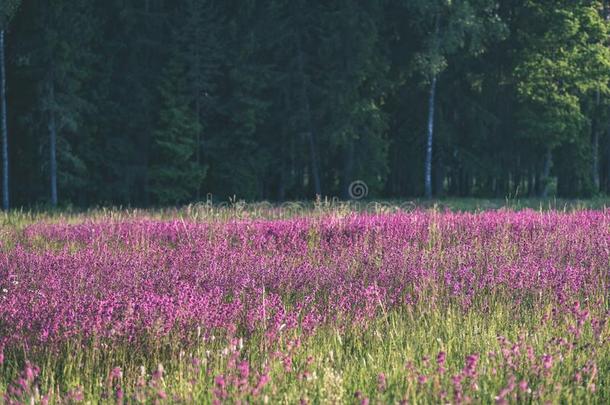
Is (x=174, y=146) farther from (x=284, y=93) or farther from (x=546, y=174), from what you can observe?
(x=546, y=174)

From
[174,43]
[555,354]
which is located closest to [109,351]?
[555,354]

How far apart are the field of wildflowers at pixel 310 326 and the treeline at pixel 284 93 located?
20177mm

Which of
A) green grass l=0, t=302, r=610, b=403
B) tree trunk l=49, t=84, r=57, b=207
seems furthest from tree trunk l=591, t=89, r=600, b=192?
green grass l=0, t=302, r=610, b=403

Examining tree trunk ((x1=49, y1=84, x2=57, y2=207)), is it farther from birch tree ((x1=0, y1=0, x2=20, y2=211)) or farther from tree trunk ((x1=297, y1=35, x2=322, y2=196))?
tree trunk ((x1=297, y1=35, x2=322, y2=196))

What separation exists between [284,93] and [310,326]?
28145 millimetres

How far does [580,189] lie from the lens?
36031 mm

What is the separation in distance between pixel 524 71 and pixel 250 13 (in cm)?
1245

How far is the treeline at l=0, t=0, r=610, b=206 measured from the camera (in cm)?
2905

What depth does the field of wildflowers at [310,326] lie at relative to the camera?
13.9ft

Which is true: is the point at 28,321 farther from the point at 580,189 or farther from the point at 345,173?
the point at 580,189

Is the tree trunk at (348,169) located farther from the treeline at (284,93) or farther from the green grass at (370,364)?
the green grass at (370,364)

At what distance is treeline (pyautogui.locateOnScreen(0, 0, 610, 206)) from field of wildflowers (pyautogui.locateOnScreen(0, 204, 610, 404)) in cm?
2018

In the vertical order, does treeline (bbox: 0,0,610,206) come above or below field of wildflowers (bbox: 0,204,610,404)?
above

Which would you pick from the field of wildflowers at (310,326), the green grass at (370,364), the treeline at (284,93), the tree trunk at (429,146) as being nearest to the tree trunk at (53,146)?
the treeline at (284,93)
